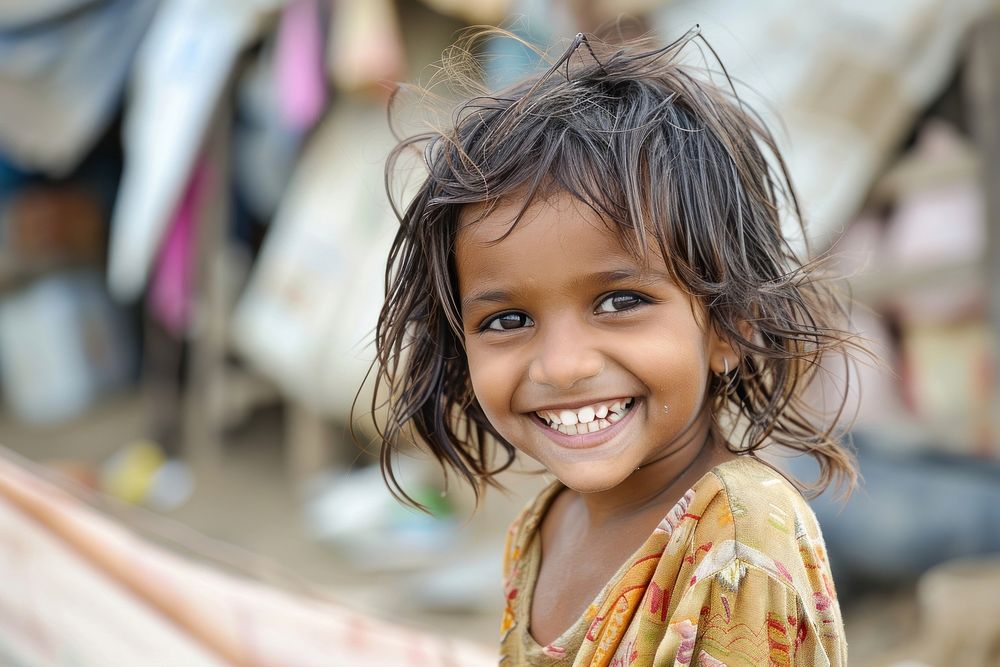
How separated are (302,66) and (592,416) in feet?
10.6

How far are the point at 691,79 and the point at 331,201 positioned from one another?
3.23 meters

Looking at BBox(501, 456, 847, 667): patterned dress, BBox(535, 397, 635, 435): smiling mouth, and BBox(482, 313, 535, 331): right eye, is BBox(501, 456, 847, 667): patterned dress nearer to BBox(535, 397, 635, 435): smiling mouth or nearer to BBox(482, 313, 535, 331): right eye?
BBox(535, 397, 635, 435): smiling mouth

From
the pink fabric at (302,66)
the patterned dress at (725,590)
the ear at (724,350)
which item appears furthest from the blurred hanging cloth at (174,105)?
the patterned dress at (725,590)

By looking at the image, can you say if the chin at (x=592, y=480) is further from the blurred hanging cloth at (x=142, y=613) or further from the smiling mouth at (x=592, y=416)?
the blurred hanging cloth at (x=142, y=613)

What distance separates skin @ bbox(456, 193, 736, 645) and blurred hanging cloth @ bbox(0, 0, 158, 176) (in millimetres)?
4210

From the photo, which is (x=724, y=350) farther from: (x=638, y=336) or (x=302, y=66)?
(x=302, y=66)

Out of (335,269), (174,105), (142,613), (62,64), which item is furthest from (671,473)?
(62,64)

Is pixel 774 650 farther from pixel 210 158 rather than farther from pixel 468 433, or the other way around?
Result: pixel 210 158

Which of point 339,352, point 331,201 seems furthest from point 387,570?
point 331,201

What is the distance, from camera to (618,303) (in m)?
0.99

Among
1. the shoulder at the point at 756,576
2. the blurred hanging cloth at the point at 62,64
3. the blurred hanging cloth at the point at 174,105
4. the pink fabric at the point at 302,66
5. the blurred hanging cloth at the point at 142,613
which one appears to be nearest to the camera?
the shoulder at the point at 756,576

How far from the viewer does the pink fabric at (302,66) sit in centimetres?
394

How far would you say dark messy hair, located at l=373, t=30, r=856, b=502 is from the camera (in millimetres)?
991

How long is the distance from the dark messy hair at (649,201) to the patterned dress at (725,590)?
0.51ft
